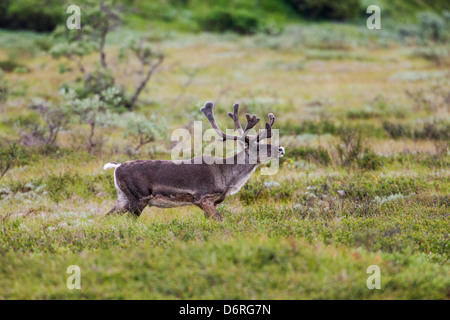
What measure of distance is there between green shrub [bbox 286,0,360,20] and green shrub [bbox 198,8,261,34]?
14.0 metres

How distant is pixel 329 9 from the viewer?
70188mm

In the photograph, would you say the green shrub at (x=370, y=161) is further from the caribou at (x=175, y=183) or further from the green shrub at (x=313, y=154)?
the caribou at (x=175, y=183)

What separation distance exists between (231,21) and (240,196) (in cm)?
5151

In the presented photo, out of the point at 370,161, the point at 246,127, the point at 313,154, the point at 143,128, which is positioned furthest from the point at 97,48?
the point at 246,127

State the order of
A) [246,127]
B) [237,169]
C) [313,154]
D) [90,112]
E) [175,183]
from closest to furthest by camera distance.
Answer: [175,183], [237,169], [246,127], [313,154], [90,112]

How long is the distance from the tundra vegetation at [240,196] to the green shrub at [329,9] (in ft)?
147

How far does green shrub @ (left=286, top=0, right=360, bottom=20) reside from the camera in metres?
69.1

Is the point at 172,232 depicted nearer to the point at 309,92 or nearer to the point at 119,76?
the point at 119,76

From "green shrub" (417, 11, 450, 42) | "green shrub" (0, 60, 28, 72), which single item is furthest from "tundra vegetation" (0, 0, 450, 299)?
"green shrub" (417, 11, 450, 42)

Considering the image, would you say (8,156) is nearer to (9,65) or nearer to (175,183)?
(175,183)

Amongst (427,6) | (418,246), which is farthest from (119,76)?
(427,6)

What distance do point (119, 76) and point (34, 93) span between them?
3.49m

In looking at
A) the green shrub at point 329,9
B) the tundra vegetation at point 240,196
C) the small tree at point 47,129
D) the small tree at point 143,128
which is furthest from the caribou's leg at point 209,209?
the green shrub at point 329,9

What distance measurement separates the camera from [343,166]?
11.7 metres
